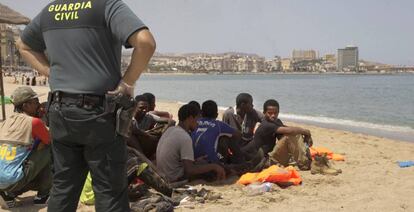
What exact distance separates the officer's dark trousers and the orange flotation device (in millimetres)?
2801

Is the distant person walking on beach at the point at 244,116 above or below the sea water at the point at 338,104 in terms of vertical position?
above

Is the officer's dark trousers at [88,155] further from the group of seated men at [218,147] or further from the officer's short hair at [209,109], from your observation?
the officer's short hair at [209,109]

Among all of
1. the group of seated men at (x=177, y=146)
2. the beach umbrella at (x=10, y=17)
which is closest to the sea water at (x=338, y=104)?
the group of seated men at (x=177, y=146)

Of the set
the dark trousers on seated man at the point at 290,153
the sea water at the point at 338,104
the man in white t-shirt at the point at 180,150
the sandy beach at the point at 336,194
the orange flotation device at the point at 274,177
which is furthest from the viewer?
the sea water at the point at 338,104

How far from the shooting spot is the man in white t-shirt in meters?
4.92

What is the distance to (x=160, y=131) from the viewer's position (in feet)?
19.1

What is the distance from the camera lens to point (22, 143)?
13.5 feet

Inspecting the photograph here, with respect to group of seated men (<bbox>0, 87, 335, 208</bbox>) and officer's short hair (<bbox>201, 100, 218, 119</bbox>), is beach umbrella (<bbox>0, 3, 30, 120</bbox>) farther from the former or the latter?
officer's short hair (<bbox>201, 100, 218, 119</bbox>)

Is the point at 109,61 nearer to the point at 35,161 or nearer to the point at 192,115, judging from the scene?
the point at 35,161

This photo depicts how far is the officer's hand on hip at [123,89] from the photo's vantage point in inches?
95.5

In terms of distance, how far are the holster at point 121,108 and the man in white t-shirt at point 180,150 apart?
2.44 metres

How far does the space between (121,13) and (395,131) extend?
A: 41.9ft

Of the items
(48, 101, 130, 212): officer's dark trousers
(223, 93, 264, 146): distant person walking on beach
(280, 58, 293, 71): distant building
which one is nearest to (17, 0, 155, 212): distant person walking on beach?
(48, 101, 130, 212): officer's dark trousers

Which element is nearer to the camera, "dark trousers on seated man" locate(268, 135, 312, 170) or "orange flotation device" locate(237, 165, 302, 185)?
"orange flotation device" locate(237, 165, 302, 185)
